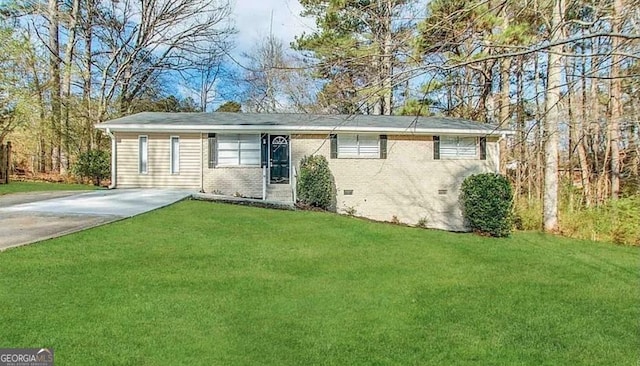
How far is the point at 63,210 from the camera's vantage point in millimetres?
9617

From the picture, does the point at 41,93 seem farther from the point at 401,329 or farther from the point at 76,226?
the point at 401,329

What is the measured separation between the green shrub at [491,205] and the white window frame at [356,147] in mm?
4046

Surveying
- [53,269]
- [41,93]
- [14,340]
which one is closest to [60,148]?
[41,93]

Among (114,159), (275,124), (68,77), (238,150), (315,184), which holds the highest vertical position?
(68,77)

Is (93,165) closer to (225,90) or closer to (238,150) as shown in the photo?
(238,150)

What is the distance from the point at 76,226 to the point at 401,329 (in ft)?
20.9

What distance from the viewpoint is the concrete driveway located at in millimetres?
7457

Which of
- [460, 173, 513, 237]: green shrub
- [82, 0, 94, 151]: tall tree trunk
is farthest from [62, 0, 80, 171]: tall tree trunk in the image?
[460, 173, 513, 237]: green shrub

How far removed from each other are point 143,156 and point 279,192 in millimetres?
4735

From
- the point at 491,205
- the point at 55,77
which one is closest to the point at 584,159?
the point at 491,205

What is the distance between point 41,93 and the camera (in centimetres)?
1856

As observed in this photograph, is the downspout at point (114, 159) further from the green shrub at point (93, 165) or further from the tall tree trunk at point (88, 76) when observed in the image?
the tall tree trunk at point (88, 76)

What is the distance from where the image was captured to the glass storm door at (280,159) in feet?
50.8

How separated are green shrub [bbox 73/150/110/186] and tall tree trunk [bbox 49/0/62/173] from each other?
7.29ft
